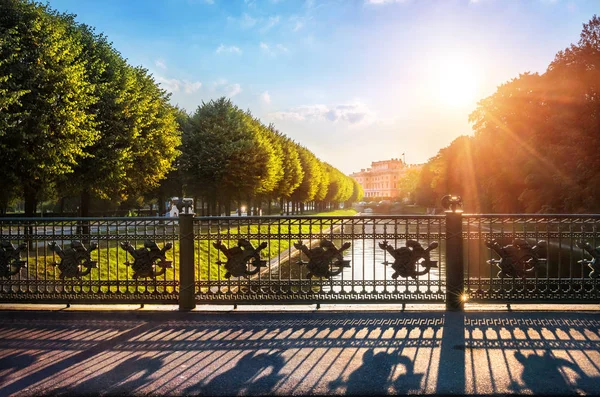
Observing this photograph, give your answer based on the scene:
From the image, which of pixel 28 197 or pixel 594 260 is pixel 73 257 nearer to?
pixel 594 260

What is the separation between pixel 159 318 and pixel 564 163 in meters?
36.4

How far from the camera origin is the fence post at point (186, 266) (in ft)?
26.1

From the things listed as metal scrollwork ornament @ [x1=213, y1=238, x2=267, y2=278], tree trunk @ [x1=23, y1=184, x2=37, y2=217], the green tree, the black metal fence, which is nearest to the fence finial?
the black metal fence

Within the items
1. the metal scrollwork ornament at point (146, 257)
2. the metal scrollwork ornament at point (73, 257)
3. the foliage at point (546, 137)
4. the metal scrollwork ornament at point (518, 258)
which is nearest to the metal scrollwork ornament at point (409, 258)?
the metal scrollwork ornament at point (518, 258)

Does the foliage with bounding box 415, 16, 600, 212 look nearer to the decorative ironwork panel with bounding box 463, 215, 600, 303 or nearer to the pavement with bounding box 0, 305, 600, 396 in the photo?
the decorative ironwork panel with bounding box 463, 215, 600, 303

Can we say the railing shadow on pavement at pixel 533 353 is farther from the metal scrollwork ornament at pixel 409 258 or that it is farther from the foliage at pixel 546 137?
the foliage at pixel 546 137

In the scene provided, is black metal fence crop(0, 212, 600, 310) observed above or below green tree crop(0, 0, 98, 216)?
below

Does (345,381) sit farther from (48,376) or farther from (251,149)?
(251,149)

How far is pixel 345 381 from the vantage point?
4.96 m

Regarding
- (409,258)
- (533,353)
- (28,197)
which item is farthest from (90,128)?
(533,353)

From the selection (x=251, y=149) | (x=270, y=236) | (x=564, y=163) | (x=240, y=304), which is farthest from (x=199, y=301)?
(x=564, y=163)

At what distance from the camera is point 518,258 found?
8195 millimetres

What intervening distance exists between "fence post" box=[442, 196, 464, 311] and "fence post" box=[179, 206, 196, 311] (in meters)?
4.05

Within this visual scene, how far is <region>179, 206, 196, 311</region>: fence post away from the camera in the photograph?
7.95 m
